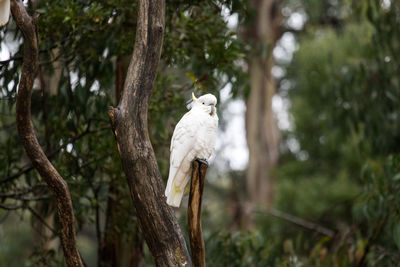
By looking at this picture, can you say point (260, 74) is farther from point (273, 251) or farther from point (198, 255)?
point (198, 255)

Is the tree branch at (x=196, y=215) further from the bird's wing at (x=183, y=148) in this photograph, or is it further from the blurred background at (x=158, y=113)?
the blurred background at (x=158, y=113)

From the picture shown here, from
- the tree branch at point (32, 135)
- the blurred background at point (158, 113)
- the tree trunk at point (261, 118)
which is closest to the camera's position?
the tree branch at point (32, 135)

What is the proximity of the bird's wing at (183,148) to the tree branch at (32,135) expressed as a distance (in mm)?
509

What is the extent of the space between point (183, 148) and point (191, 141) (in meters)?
0.05

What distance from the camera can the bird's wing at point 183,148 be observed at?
2275 mm

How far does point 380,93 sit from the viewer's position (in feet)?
15.4

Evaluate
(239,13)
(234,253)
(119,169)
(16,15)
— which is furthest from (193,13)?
(234,253)

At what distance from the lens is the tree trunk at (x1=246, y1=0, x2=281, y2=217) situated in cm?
826

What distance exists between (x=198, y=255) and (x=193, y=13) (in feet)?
5.84

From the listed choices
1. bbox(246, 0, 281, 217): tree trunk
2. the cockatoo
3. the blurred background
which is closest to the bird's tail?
the cockatoo

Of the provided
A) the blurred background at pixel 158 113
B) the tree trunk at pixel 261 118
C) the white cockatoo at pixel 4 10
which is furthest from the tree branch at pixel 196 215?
the tree trunk at pixel 261 118

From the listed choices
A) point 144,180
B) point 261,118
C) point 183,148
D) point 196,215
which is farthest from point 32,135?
point 261,118

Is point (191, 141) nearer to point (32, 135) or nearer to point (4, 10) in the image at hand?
point (32, 135)

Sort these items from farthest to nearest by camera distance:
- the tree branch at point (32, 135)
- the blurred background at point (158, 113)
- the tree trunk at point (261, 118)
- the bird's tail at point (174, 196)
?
the tree trunk at point (261, 118) < the blurred background at point (158, 113) < the bird's tail at point (174, 196) < the tree branch at point (32, 135)
